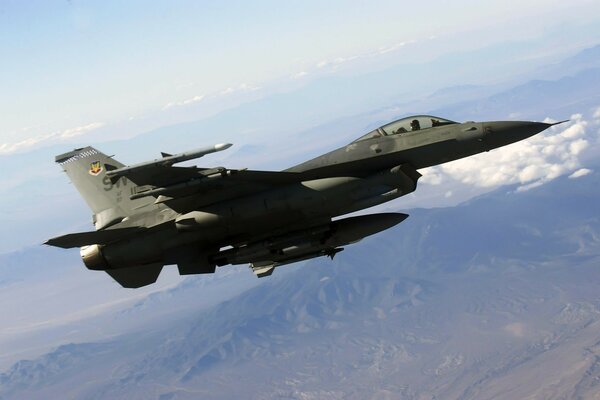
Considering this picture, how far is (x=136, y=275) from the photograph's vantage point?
71.2 ft

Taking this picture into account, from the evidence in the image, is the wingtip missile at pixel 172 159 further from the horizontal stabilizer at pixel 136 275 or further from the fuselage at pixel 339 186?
the horizontal stabilizer at pixel 136 275

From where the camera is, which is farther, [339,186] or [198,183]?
[339,186]

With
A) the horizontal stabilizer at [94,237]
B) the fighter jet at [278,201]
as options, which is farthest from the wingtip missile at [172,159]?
the horizontal stabilizer at [94,237]

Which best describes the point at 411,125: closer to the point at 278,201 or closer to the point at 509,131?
the point at 509,131

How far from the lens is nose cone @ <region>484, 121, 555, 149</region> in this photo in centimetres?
1836

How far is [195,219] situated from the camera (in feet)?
63.1

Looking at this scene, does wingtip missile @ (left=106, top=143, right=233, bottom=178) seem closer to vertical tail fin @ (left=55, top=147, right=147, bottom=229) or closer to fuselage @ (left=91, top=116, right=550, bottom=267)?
fuselage @ (left=91, top=116, right=550, bottom=267)

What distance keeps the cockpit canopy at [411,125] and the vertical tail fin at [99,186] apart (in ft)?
30.6

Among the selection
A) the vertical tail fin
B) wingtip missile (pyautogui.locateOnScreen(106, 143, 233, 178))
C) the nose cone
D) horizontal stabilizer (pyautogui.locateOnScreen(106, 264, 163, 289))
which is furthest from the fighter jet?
the vertical tail fin

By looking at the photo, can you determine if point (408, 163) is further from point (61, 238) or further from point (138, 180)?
point (61, 238)

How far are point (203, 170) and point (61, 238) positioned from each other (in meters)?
5.14

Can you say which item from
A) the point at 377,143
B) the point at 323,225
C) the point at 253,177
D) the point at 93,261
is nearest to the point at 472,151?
the point at 377,143

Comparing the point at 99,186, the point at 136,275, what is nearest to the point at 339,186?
the point at 136,275

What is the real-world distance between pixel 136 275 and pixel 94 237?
2.82 m
